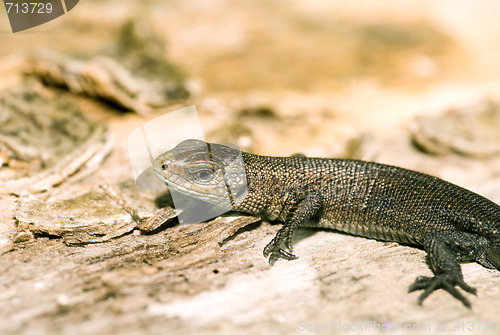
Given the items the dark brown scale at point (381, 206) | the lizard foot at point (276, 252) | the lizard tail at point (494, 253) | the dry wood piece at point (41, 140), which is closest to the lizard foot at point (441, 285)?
the dark brown scale at point (381, 206)

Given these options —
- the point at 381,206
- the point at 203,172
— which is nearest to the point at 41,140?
the point at 203,172

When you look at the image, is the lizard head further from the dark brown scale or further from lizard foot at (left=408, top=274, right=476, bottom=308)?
lizard foot at (left=408, top=274, right=476, bottom=308)

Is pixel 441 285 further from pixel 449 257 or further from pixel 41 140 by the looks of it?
pixel 41 140

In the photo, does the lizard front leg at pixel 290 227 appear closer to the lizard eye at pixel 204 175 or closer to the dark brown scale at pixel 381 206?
the dark brown scale at pixel 381 206

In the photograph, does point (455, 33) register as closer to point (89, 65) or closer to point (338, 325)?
point (89, 65)

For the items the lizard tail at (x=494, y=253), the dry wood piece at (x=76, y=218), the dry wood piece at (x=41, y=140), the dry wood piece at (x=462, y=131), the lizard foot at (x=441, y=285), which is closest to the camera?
the lizard foot at (x=441, y=285)

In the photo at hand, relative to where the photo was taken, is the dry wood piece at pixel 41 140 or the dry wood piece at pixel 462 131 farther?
the dry wood piece at pixel 462 131

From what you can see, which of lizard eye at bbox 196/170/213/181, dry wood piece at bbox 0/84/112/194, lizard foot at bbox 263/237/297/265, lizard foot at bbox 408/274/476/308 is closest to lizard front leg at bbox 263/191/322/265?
lizard foot at bbox 263/237/297/265
